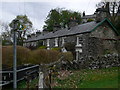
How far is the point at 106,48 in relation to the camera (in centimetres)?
1773

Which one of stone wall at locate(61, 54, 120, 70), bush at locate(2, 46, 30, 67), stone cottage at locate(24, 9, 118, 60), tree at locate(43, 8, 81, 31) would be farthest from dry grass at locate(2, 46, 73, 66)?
tree at locate(43, 8, 81, 31)

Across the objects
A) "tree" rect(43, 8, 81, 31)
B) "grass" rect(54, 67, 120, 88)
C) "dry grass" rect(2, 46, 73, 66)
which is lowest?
"grass" rect(54, 67, 120, 88)

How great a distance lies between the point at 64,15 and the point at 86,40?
27.1m

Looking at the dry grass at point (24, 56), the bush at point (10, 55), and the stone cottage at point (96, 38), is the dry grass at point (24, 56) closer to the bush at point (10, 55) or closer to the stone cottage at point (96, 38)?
the bush at point (10, 55)

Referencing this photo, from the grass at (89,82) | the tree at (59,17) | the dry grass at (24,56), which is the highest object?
the tree at (59,17)

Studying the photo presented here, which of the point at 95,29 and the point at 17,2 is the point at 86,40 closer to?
the point at 95,29

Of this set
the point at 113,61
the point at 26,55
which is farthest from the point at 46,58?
the point at 113,61

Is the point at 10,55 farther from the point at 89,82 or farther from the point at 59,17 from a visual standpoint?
the point at 59,17

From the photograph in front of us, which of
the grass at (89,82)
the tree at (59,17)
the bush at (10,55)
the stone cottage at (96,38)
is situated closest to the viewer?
the bush at (10,55)

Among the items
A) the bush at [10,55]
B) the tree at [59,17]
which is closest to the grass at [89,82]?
the bush at [10,55]

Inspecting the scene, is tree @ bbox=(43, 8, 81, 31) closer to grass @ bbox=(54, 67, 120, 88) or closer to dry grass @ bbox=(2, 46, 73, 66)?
grass @ bbox=(54, 67, 120, 88)

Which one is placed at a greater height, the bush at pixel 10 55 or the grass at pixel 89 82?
the bush at pixel 10 55

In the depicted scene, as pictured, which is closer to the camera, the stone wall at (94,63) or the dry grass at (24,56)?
the dry grass at (24,56)

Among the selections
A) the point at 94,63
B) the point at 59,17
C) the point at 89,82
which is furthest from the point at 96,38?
the point at 59,17
